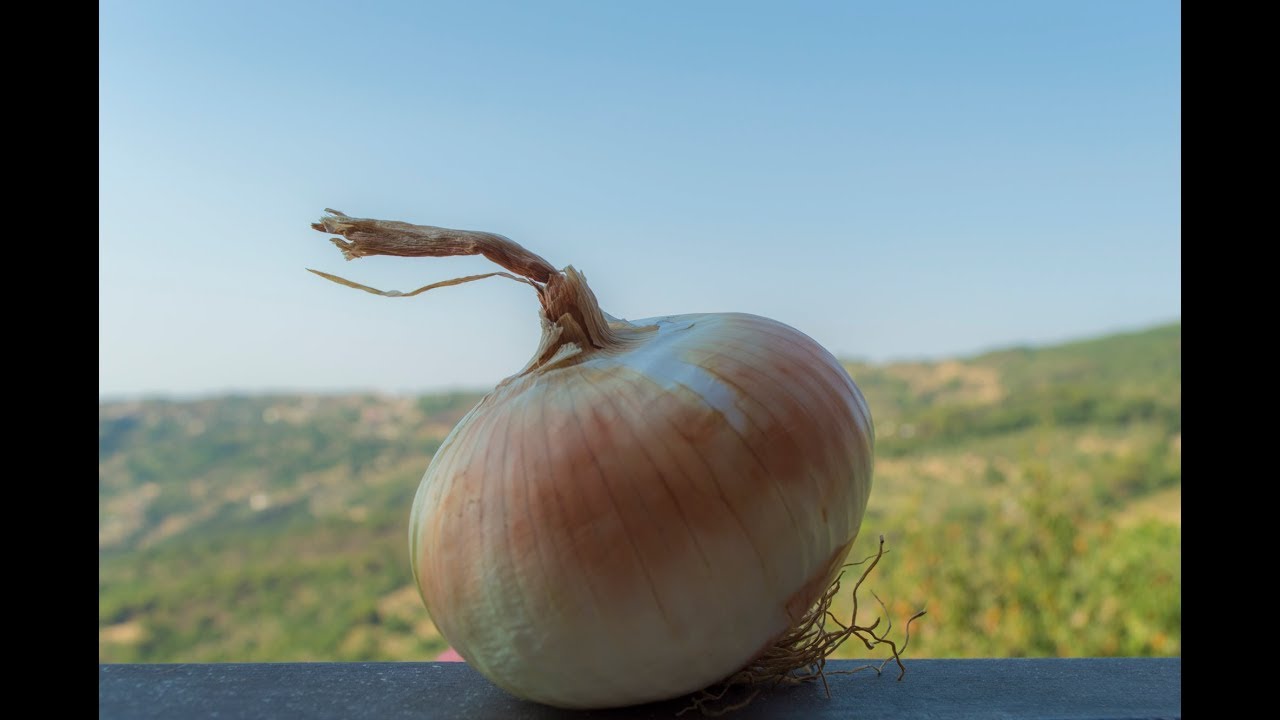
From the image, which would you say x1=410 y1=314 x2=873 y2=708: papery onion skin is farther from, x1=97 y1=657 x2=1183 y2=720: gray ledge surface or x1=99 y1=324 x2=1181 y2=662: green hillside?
x1=99 y1=324 x2=1181 y2=662: green hillside

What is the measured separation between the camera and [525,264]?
591mm

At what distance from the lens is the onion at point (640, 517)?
0.45 meters

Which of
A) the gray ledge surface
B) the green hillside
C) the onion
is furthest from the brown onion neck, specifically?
the green hillside

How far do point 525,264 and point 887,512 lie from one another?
2144 millimetres

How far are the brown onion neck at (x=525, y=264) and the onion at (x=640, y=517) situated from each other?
0.10 ft

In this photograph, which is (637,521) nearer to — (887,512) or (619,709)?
(619,709)

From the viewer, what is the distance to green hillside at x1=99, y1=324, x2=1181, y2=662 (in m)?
1.78

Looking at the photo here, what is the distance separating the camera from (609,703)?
1.64 ft

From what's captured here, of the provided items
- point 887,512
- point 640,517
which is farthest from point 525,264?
point 887,512

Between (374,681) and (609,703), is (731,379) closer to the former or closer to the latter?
(609,703)

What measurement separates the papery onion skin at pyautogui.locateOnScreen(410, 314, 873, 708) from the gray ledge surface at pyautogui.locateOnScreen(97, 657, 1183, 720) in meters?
0.09

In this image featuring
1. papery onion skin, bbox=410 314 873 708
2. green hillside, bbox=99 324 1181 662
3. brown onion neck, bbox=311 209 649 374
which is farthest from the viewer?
green hillside, bbox=99 324 1181 662

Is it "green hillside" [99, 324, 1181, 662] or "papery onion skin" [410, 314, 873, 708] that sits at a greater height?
"papery onion skin" [410, 314, 873, 708]
